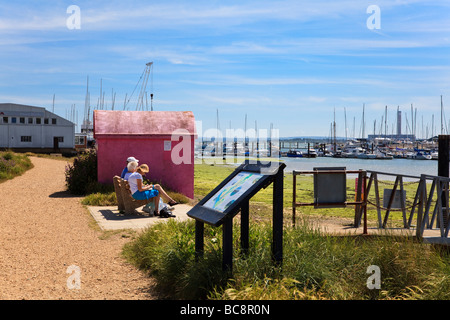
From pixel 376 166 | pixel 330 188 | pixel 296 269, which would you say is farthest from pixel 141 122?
pixel 376 166

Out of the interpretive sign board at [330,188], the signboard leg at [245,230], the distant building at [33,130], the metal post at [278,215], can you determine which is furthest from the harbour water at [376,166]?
the metal post at [278,215]

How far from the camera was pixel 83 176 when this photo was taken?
1502 centimetres

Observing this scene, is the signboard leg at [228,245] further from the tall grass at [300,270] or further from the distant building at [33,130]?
the distant building at [33,130]

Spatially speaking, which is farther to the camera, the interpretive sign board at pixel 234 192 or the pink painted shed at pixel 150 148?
the pink painted shed at pixel 150 148

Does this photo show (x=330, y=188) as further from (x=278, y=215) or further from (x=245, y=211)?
(x=278, y=215)

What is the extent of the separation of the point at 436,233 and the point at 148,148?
9.03m

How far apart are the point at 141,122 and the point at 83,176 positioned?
256 centimetres

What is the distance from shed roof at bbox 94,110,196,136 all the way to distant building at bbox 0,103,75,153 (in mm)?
32494

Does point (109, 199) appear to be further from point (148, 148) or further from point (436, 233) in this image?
point (436, 233)

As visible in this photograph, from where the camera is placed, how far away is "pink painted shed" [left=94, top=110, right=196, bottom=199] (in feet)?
48.1

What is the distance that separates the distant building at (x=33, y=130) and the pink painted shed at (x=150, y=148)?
3286 centimetres

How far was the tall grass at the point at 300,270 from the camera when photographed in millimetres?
4688

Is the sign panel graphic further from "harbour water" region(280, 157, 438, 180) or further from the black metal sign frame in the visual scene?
"harbour water" region(280, 157, 438, 180)
